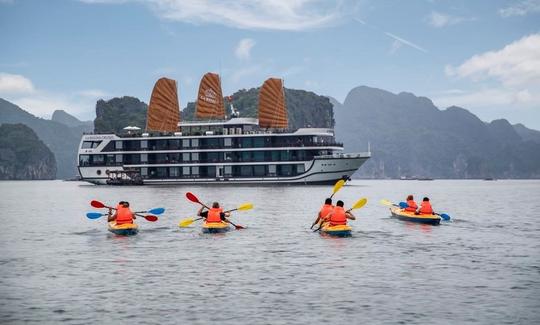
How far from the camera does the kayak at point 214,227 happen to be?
3183cm

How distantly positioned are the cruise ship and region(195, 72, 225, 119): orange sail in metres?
0.18

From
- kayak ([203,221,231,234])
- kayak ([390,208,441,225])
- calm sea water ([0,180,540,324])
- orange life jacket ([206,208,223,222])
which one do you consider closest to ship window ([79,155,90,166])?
calm sea water ([0,180,540,324])

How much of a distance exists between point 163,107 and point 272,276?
98924 millimetres

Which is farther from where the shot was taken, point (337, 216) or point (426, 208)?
point (426, 208)

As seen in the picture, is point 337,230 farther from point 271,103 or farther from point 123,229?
point 271,103

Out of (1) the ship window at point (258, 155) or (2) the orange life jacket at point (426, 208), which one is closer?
(2) the orange life jacket at point (426, 208)

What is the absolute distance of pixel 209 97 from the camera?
4385 inches

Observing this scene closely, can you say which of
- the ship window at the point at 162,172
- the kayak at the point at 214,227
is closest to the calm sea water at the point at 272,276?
the kayak at the point at 214,227

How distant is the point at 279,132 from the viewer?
334ft

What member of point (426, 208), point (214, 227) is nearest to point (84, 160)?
point (214, 227)

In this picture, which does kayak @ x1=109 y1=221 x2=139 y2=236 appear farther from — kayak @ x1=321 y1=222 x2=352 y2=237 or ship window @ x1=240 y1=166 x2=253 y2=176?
ship window @ x1=240 y1=166 x2=253 y2=176

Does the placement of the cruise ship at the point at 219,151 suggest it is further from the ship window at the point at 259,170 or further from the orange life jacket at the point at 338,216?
the orange life jacket at the point at 338,216

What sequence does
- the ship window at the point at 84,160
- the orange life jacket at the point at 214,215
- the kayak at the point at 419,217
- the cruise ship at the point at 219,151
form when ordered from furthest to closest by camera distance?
the ship window at the point at 84,160 → the cruise ship at the point at 219,151 → the kayak at the point at 419,217 → the orange life jacket at the point at 214,215

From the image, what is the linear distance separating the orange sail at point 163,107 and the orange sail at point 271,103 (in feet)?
63.3
